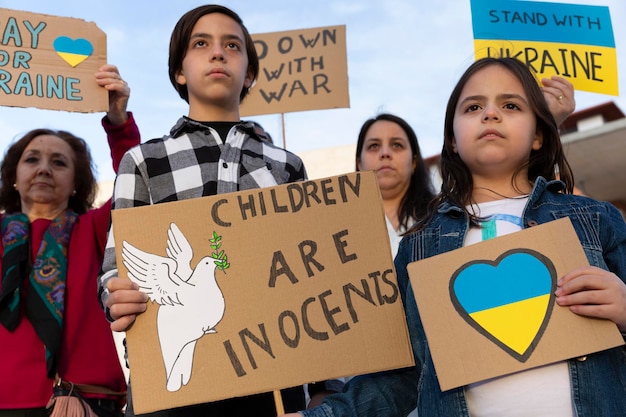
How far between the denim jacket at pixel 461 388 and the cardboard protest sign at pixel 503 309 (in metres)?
0.10

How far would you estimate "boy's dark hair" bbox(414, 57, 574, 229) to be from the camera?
2.07m

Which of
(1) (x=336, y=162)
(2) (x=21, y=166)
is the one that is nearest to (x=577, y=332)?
(2) (x=21, y=166)

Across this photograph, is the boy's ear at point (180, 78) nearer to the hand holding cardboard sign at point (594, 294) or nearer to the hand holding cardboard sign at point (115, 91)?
the hand holding cardboard sign at point (115, 91)

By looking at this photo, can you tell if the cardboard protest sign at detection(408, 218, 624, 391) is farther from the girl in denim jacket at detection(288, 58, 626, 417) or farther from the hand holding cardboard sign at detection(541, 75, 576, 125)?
the hand holding cardboard sign at detection(541, 75, 576, 125)

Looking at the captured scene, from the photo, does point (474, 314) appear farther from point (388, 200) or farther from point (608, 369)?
point (388, 200)

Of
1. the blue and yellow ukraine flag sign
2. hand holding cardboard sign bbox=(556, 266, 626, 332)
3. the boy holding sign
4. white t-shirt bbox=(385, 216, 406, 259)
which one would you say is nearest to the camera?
hand holding cardboard sign bbox=(556, 266, 626, 332)

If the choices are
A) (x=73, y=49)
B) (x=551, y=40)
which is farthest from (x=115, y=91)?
(x=551, y=40)

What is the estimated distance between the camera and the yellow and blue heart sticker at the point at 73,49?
9.32ft

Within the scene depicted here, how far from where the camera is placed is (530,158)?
2.12m

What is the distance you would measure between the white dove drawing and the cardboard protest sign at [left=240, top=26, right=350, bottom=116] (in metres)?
2.78

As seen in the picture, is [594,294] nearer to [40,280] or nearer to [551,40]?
[40,280]

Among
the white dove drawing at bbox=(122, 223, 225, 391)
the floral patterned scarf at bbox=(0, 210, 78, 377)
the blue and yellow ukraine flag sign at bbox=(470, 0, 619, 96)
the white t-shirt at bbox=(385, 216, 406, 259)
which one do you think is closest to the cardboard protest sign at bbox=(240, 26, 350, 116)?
the blue and yellow ukraine flag sign at bbox=(470, 0, 619, 96)

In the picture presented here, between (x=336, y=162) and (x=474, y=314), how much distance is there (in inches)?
579

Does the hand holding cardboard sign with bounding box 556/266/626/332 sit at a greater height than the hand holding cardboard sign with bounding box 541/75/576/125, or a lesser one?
lesser
